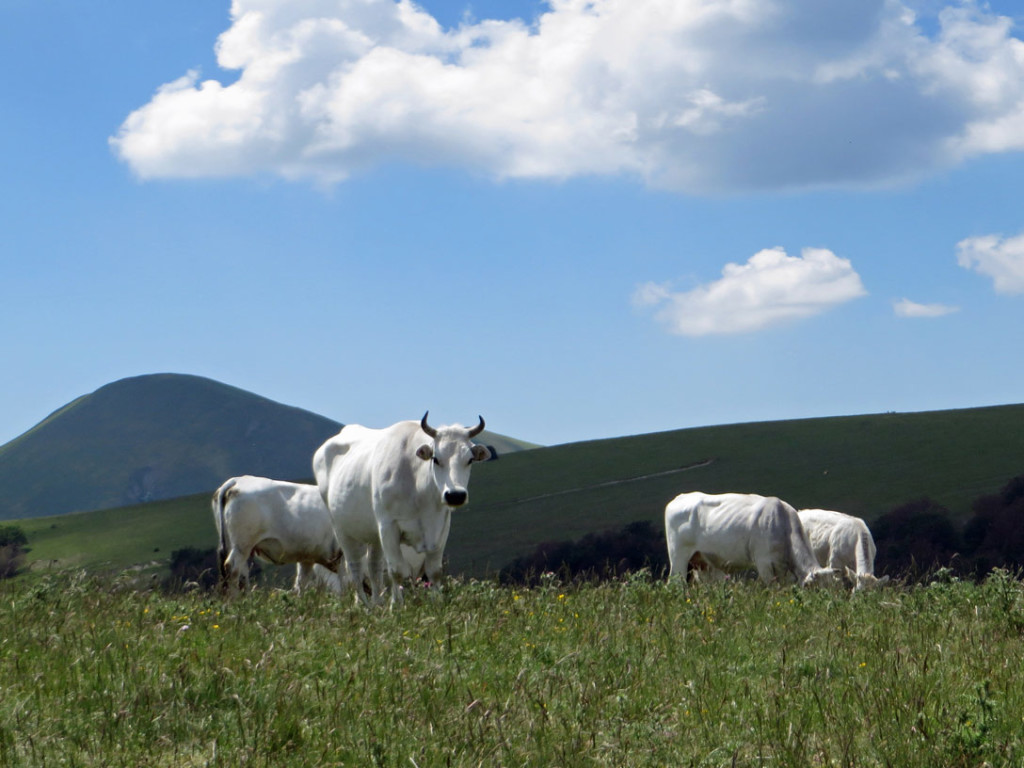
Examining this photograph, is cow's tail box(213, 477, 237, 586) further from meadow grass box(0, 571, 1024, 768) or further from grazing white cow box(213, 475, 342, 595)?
meadow grass box(0, 571, 1024, 768)

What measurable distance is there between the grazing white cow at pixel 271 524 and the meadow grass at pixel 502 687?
458 inches

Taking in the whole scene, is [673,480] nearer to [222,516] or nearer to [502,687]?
[222,516]

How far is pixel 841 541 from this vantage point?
78.3 ft

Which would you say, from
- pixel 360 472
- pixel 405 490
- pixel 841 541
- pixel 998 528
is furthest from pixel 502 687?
pixel 998 528

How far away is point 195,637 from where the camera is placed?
7406 millimetres

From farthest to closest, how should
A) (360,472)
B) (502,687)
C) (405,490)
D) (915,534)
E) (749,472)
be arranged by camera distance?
(749,472) → (915,534) → (360,472) → (405,490) → (502,687)

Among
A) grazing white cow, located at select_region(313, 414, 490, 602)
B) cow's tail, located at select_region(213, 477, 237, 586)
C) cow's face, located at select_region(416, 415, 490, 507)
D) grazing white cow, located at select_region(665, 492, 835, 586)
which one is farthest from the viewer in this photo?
cow's tail, located at select_region(213, 477, 237, 586)

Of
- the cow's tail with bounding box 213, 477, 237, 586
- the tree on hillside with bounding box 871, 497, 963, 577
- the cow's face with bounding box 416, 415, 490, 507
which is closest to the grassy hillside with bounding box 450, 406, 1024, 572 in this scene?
the tree on hillside with bounding box 871, 497, 963, 577

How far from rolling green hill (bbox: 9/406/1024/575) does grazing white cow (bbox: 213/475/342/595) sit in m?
39.5

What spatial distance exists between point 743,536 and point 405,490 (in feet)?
35.4

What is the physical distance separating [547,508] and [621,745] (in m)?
75.6

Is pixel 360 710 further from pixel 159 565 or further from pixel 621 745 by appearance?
pixel 159 565

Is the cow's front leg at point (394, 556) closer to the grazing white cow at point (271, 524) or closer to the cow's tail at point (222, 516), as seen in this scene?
the grazing white cow at point (271, 524)

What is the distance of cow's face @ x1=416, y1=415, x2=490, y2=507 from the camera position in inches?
465
